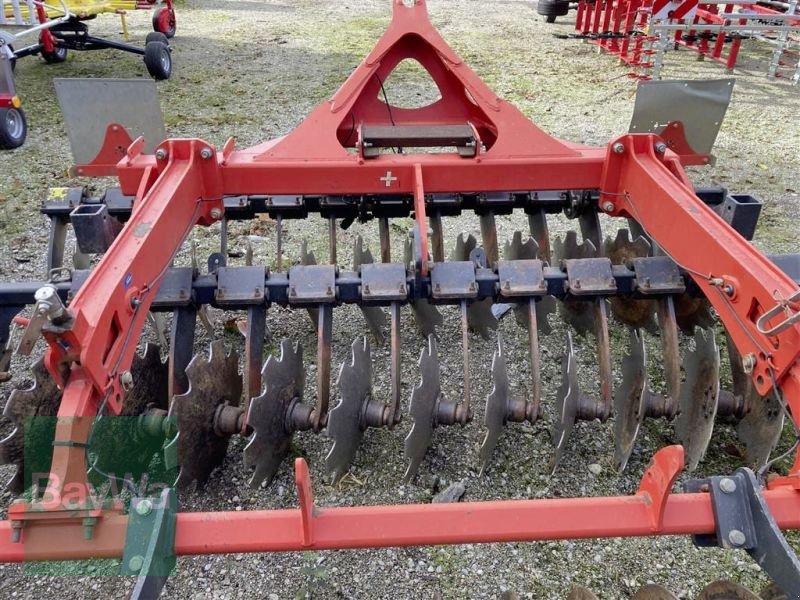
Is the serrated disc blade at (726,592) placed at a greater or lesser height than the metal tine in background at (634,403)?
greater

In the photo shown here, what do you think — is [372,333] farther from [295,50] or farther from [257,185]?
[295,50]

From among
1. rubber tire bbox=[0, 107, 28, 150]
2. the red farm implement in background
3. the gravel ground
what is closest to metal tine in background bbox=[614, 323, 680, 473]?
the gravel ground

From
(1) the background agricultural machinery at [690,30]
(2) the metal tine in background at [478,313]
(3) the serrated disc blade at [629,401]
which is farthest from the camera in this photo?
(1) the background agricultural machinery at [690,30]

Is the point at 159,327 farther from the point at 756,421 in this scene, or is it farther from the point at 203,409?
the point at 756,421

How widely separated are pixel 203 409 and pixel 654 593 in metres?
1.38

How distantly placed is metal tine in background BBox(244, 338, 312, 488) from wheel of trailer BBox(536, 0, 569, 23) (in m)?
9.03

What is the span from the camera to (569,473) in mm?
2340

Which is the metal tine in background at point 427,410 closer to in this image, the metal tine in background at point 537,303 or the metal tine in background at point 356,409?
the metal tine in background at point 356,409

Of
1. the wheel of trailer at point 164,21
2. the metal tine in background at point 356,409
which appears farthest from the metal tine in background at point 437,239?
the wheel of trailer at point 164,21

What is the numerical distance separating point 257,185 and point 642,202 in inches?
58.9

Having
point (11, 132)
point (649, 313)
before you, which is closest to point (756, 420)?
point (649, 313)

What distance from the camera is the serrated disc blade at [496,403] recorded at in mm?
2029

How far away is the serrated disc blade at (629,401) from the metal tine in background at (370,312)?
1.09 meters

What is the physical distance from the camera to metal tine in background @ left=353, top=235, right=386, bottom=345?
2.77 m
